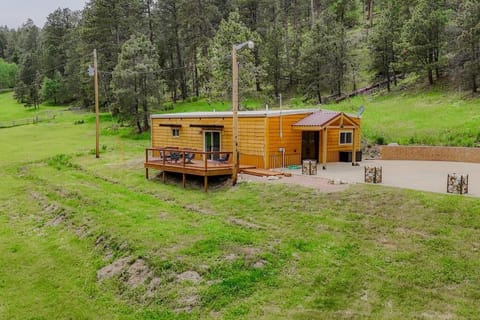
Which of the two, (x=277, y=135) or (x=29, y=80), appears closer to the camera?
(x=277, y=135)

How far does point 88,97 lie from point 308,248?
152 feet

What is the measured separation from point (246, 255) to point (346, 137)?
12702 mm

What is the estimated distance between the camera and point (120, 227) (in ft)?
38.0

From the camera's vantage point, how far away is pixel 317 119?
58.7ft

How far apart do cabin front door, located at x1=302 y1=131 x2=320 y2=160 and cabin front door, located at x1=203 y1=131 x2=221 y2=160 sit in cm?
382

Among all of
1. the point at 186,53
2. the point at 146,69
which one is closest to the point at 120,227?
the point at 146,69

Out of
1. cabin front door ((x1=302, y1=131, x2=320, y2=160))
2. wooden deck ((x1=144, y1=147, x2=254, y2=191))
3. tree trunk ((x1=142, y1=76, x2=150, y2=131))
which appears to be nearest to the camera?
wooden deck ((x1=144, y1=147, x2=254, y2=191))

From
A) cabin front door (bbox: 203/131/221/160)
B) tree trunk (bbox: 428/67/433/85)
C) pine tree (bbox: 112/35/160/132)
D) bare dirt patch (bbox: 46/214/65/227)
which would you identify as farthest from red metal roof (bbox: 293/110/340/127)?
pine tree (bbox: 112/35/160/132)

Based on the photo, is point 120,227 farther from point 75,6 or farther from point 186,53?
point 75,6

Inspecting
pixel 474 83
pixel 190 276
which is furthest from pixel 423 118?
pixel 190 276

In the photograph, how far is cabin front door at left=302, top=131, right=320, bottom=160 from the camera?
62.7ft

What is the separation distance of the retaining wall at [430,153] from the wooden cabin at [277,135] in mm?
1626

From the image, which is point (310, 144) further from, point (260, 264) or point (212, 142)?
point (260, 264)

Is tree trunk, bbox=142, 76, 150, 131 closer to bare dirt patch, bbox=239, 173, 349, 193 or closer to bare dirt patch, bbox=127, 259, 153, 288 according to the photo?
bare dirt patch, bbox=239, 173, 349, 193
